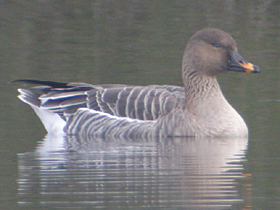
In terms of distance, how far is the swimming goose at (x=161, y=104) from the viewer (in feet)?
40.5

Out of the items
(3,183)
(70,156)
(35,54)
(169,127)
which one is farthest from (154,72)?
(3,183)

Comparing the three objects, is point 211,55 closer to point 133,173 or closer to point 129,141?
point 129,141

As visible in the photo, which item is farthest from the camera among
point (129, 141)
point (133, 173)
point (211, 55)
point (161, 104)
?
point (211, 55)

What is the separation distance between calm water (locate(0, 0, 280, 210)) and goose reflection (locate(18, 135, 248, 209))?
0.6 inches

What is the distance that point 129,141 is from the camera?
1222 centimetres

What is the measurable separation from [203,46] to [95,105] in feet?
7.80

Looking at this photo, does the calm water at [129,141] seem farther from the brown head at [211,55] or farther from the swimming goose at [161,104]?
the brown head at [211,55]

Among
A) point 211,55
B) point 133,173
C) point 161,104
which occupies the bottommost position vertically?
point 133,173

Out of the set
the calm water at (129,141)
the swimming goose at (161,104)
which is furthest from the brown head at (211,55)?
the calm water at (129,141)

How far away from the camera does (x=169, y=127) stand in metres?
12.3

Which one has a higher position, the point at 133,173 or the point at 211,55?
the point at 211,55

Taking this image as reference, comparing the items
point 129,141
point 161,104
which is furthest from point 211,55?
point 129,141

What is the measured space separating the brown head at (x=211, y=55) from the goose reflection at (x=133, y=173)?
61.1 inches

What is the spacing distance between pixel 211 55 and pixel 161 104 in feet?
4.79
